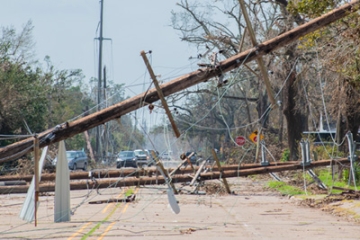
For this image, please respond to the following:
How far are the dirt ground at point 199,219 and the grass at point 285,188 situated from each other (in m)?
0.62

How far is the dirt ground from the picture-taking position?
1550 cm

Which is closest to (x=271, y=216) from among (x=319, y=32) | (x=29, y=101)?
(x=319, y=32)

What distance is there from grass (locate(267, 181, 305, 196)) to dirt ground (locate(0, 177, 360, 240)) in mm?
616

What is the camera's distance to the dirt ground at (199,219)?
15500 mm

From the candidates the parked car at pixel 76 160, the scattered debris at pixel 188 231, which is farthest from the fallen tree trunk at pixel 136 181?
the parked car at pixel 76 160

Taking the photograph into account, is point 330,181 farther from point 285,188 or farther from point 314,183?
point 285,188

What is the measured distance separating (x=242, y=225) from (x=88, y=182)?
401 inches

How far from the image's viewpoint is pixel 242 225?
17625 mm

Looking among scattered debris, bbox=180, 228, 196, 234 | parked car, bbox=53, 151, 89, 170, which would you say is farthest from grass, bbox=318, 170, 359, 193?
parked car, bbox=53, 151, 89, 170

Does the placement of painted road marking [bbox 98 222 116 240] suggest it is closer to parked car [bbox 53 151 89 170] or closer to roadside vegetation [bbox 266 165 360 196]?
roadside vegetation [bbox 266 165 360 196]

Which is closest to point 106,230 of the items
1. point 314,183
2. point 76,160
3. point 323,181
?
point 314,183

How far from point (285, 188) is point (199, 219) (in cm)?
1354

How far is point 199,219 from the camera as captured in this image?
19344 millimetres

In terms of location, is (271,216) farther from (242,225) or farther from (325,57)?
(325,57)
